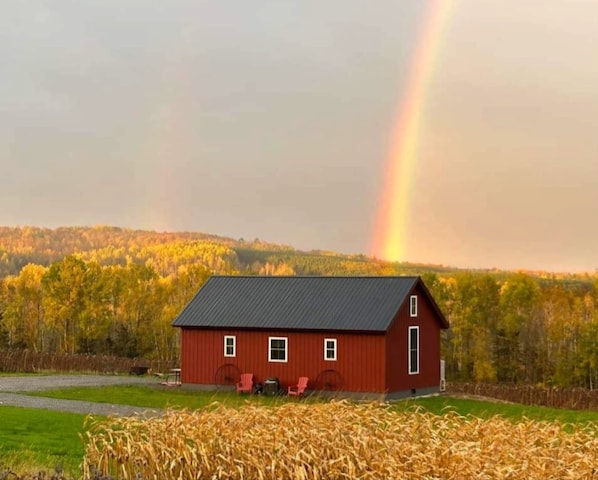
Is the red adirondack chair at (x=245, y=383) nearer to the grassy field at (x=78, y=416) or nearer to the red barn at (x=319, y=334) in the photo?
the red barn at (x=319, y=334)

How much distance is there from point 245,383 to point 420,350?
6.77 m

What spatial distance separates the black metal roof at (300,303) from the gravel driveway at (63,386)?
4645 millimetres

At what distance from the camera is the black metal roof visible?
3312cm

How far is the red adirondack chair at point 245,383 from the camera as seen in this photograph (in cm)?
3388

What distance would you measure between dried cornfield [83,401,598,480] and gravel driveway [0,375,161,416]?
7674 mm

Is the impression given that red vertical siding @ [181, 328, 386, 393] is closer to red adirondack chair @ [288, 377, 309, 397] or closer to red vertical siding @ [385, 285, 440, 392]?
red adirondack chair @ [288, 377, 309, 397]

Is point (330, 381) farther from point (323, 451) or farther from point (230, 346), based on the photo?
point (323, 451)

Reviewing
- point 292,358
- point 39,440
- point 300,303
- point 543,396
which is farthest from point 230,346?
point 39,440

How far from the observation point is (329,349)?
3309cm

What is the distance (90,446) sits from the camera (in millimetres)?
10820

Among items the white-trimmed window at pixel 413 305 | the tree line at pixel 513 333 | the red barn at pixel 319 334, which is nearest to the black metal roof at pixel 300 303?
the red barn at pixel 319 334

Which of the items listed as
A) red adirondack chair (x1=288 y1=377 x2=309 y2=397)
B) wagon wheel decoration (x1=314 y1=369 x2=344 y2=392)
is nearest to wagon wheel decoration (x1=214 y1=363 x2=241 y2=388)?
red adirondack chair (x1=288 y1=377 x2=309 y2=397)

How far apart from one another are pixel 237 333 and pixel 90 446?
24050mm

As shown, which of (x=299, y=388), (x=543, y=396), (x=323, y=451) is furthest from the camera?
(x=543, y=396)
